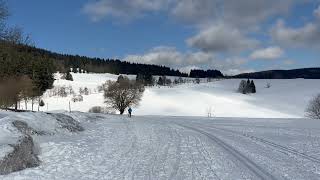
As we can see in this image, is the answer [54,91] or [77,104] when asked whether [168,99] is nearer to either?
[77,104]

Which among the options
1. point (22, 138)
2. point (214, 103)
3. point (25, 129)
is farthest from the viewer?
point (214, 103)

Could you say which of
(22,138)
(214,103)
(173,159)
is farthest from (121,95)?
(22,138)

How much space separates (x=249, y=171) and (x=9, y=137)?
8128 mm

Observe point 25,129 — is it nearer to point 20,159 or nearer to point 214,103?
point 20,159

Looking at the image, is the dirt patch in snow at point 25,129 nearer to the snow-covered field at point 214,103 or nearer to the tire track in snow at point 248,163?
the tire track in snow at point 248,163

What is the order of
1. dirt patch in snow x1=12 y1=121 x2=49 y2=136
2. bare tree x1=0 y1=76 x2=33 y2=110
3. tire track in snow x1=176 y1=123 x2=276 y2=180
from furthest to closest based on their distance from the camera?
bare tree x1=0 y1=76 x2=33 y2=110
dirt patch in snow x1=12 y1=121 x2=49 y2=136
tire track in snow x1=176 y1=123 x2=276 y2=180

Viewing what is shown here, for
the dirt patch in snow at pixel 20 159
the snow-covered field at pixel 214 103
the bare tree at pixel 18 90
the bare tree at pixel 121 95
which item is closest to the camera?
the dirt patch in snow at pixel 20 159

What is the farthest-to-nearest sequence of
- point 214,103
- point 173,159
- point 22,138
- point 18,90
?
point 214,103, point 18,90, point 173,159, point 22,138

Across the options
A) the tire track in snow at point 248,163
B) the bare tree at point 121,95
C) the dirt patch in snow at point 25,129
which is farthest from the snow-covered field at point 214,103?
the dirt patch in snow at point 25,129

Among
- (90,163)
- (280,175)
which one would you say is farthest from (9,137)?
(280,175)

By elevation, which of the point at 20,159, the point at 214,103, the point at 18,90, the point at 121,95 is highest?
the point at 18,90

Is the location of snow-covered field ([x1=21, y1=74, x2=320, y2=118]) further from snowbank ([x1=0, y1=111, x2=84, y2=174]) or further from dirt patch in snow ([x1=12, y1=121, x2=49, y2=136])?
dirt patch in snow ([x1=12, y1=121, x2=49, y2=136])

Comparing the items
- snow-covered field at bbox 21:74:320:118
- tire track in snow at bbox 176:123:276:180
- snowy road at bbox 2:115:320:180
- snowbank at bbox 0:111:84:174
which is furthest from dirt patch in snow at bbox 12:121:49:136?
snow-covered field at bbox 21:74:320:118

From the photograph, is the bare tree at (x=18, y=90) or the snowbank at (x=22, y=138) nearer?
the snowbank at (x=22, y=138)
